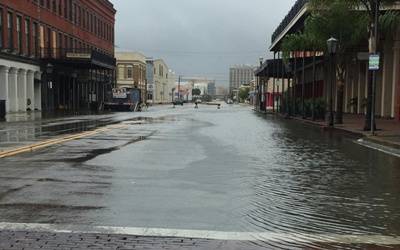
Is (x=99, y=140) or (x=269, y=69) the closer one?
(x=99, y=140)

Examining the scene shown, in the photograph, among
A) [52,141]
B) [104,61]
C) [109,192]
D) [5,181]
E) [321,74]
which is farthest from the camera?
[104,61]

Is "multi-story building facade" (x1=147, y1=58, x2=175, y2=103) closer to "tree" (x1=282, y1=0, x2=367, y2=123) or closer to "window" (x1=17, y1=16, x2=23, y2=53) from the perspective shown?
"window" (x1=17, y1=16, x2=23, y2=53)

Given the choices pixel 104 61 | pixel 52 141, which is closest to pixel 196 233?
pixel 52 141

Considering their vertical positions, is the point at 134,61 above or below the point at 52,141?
above

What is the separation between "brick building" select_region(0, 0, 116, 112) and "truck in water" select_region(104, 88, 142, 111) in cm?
267

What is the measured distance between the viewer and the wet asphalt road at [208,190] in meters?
7.19

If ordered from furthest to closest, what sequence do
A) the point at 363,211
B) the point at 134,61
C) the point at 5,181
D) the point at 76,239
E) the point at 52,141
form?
1. the point at 134,61
2. the point at 52,141
3. the point at 5,181
4. the point at 363,211
5. the point at 76,239

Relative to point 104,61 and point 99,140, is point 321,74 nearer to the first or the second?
point 104,61

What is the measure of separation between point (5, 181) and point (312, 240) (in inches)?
224

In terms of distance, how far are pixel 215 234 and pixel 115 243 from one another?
1.16 meters

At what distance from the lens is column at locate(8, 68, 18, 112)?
4947 cm

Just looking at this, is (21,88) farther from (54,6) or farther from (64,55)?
(54,6)

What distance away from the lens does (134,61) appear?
117 meters

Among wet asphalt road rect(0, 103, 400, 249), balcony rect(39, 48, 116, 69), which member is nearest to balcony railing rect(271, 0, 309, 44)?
balcony rect(39, 48, 116, 69)
